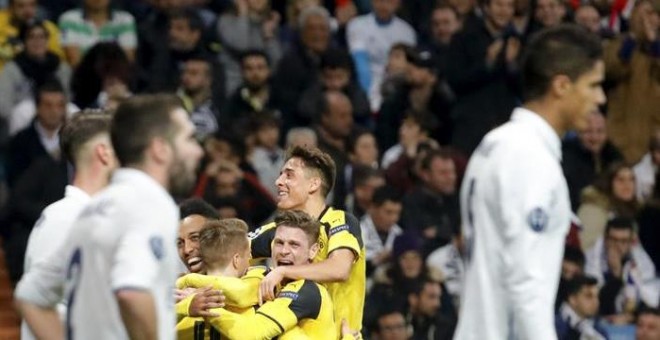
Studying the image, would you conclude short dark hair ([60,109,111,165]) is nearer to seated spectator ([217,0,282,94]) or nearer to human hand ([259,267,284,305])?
human hand ([259,267,284,305])

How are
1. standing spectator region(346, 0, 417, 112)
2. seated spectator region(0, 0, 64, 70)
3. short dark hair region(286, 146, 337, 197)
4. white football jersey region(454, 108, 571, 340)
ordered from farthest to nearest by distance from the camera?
standing spectator region(346, 0, 417, 112), seated spectator region(0, 0, 64, 70), short dark hair region(286, 146, 337, 197), white football jersey region(454, 108, 571, 340)

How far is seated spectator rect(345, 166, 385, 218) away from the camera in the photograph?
14.1 meters

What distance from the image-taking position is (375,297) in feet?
43.3

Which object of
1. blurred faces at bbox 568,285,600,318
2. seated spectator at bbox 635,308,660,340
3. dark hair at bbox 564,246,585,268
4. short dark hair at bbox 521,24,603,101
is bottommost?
seated spectator at bbox 635,308,660,340

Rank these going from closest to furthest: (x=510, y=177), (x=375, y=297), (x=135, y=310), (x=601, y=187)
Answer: (x=135, y=310) < (x=510, y=177) < (x=375, y=297) < (x=601, y=187)

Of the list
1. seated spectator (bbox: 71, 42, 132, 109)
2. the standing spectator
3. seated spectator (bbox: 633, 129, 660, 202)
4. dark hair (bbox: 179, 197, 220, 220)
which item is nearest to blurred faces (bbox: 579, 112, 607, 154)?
seated spectator (bbox: 633, 129, 660, 202)

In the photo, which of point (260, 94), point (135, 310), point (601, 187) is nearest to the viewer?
point (135, 310)

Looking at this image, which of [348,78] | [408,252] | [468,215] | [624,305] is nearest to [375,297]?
[408,252]

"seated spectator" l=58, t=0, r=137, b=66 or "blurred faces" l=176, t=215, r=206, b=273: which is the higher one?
"seated spectator" l=58, t=0, r=137, b=66

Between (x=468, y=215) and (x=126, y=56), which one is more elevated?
(x=126, y=56)

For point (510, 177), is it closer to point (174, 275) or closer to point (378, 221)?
point (174, 275)

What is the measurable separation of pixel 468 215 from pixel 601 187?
8.20 meters

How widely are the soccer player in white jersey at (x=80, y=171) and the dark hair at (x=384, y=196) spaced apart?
7.29 m

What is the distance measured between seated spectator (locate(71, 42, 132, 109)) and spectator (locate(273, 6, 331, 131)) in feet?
4.69
